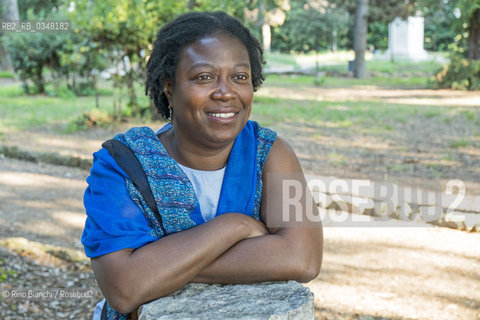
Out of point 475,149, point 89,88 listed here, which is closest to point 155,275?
point 475,149

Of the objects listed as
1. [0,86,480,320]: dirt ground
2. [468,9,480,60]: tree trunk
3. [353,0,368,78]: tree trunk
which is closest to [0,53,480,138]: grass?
[0,86,480,320]: dirt ground

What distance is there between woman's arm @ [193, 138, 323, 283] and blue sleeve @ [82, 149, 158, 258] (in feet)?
0.84

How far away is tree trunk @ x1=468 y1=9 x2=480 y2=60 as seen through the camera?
55.3 feet

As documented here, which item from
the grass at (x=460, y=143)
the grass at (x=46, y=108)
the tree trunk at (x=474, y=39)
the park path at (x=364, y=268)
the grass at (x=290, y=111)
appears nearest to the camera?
the park path at (x=364, y=268)

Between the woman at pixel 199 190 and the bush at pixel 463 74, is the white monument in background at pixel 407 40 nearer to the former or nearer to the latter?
the bush at pixel 463 74

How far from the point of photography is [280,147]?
2.14 meters

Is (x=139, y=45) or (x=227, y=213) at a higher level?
(x=139, y=45)

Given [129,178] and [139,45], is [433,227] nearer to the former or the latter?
[129,178]

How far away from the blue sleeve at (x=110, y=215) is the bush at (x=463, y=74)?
A: 16567 millimetres

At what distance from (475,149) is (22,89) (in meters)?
14.4

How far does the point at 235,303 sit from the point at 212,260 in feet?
0.54

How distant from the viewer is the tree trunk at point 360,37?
73.2 ft

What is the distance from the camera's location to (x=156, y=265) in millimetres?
1678

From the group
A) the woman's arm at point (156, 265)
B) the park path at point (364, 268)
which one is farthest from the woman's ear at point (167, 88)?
the park path at point (364, 268)
